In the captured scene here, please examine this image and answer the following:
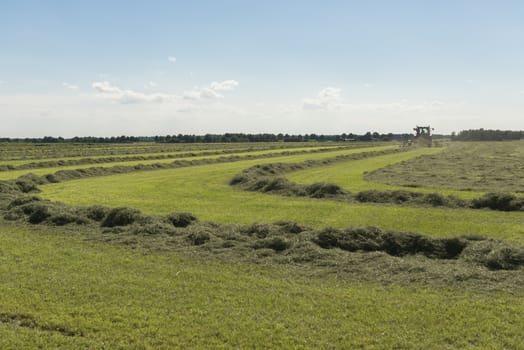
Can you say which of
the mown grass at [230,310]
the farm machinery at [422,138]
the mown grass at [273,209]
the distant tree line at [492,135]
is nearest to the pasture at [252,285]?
the mown grass at [230,310]

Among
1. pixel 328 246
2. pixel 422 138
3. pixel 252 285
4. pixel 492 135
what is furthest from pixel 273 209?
pixel 492 135

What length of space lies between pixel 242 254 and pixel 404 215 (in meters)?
9.24

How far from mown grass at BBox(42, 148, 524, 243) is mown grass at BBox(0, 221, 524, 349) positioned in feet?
23.0

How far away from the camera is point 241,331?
6.94 meters

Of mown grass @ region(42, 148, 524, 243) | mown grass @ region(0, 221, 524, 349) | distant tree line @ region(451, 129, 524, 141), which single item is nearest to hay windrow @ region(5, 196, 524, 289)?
mown grass @ region(0, 221, 524, 349)

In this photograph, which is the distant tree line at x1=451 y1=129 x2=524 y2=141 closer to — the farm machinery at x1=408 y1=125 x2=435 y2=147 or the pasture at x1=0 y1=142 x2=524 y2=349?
the farm machinery at x1=408 y1=125 x2=435 y2=147

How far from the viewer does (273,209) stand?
66.3 ft

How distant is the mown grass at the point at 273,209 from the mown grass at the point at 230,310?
700 cm

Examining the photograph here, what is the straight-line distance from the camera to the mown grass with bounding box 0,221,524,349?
21.8ft

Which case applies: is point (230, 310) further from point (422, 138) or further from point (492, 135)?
point (492, 135)

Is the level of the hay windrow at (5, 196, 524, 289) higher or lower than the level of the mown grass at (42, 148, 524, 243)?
higher

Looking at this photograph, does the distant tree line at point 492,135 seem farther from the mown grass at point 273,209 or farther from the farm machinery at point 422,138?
the mown grass at point 273,209

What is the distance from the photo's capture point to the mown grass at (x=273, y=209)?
16.0 m

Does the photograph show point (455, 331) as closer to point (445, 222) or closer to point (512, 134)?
point (445, 222)
